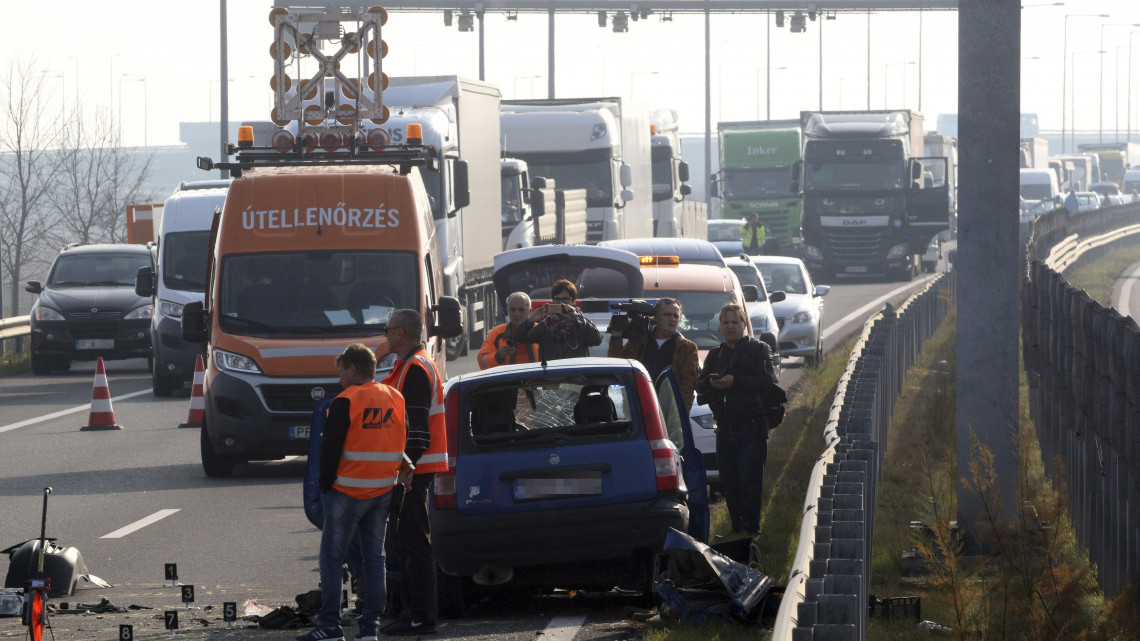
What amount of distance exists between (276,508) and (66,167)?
35.7 m

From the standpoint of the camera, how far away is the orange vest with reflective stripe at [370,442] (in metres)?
8.16

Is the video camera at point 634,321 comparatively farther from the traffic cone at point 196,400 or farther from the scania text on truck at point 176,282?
the scania text on truck at point 176,282

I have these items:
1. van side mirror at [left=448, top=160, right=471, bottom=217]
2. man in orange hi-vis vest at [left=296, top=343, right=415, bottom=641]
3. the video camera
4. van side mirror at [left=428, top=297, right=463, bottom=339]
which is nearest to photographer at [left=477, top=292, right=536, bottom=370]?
the video camera

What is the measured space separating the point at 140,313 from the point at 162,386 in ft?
10.7

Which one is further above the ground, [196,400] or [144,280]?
[144,280]

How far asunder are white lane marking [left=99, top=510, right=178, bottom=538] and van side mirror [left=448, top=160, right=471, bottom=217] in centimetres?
1122

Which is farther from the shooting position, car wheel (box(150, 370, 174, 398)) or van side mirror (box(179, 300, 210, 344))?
car wheel (box(150, 370, 174, 398))

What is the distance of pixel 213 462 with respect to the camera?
588 inches

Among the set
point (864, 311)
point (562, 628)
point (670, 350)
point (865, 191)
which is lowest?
point (562, 628)

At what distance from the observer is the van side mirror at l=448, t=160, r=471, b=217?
77.5 ft

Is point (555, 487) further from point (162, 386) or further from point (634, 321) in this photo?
point (162, 386)

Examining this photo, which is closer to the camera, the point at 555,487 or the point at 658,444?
the point at 555,487

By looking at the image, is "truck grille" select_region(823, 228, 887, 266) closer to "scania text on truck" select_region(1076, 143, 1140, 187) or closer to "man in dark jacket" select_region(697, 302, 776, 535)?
"man in dark jacket" select_region(697, 302, 776, 535)

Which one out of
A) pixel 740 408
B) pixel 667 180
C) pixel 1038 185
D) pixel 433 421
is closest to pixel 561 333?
pixel 740 408
